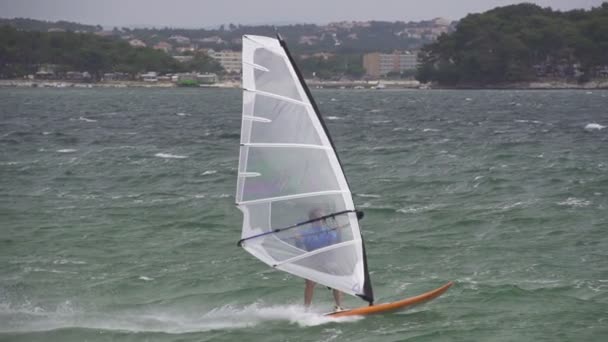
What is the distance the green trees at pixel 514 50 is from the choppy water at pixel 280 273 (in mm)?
124138

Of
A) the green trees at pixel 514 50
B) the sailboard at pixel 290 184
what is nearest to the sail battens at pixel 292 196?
the sailboard at pixel 290 184

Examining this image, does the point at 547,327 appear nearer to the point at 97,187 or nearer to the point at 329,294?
the point at 329,294

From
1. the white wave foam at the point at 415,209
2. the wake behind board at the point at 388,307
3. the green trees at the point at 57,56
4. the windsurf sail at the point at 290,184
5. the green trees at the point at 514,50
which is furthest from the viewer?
the green trees at the point at 57,56

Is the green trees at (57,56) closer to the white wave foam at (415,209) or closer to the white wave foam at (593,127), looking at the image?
the white wave foam at (593,127)

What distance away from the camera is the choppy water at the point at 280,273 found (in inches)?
518

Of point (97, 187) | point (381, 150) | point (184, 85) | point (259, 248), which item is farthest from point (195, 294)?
point (184, 85)

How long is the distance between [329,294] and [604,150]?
22849 mm

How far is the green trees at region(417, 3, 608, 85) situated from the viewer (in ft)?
513

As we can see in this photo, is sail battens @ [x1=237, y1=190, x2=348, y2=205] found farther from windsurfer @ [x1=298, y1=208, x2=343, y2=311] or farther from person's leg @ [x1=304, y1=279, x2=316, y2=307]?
person's leg @ [x1=304, y1=279, x2=316, y2=307]

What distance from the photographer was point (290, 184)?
12.1 m

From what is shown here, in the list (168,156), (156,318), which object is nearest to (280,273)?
(156,318)

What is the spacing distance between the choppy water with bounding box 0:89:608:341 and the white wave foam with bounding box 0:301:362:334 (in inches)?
1.3

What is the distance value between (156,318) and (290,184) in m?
2.85

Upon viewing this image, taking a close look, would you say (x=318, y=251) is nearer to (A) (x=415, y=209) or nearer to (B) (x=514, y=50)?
(A) (x=415, y=209)
